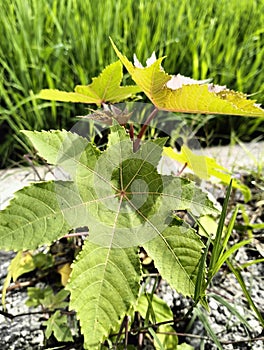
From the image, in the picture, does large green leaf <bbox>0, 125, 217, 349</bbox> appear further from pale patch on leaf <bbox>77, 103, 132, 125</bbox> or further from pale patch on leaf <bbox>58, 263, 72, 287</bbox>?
pale patch on leaf <bbox>58, 263, 72, 287</bbox>

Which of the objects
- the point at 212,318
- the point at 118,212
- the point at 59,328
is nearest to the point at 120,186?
the point at 118,212

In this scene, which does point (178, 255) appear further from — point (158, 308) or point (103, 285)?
point (158, 308)


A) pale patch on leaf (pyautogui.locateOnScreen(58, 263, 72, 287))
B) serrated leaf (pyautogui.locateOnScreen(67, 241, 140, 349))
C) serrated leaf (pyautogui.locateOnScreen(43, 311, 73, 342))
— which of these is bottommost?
pale patch on leaf (pyautogui.locateOnScreen(58, 263, 72, 287))

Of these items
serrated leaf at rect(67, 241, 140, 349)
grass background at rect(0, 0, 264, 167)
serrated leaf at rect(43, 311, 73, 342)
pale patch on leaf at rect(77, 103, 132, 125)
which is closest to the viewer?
serrated leaf at rect(67, 241, 140, 349)

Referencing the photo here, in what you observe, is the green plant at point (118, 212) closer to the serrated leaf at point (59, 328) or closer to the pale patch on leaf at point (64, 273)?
the serrated leaf at point (59, 328)

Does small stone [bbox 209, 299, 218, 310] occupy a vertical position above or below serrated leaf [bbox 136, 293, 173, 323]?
below

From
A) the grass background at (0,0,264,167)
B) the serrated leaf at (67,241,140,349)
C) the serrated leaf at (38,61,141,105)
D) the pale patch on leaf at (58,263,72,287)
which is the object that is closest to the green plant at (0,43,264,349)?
the serrated leaf at (67,241,140,349)
